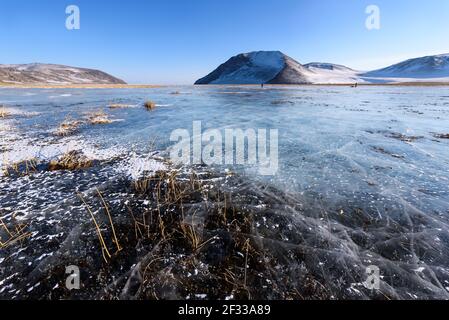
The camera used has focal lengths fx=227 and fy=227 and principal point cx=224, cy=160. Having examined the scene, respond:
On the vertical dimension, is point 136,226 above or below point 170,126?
below

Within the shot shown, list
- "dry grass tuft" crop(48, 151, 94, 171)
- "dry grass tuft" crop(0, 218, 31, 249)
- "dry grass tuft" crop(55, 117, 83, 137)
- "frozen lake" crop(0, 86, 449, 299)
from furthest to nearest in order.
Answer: "dry grass tuft" crop(55, 117, 83, 137) → "dry grass tuft" crop(48, 151, 94, 171) → "dry grass tuft" crop(0, 218, 31, 249) → "frozen lake" crop(0, 86, 449, 299)

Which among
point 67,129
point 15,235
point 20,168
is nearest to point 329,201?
point 15,235

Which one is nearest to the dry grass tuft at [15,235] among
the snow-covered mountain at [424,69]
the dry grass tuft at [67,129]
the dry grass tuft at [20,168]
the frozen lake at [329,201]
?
the frozen lake at [329,201]

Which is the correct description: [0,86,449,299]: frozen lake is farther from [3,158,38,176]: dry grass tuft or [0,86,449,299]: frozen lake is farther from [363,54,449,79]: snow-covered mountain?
[363,54,449,79]: snow-covered mountain

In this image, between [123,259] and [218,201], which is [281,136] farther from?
[123,259]

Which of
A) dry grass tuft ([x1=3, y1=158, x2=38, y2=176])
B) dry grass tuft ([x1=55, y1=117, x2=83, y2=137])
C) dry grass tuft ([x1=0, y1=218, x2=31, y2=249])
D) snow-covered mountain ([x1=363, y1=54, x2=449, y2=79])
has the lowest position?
dry grass tuft ([x1=0, y1=218, x2=31, y2=249])

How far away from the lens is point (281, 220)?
16.8 feet

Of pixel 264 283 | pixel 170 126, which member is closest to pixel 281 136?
pixel 170 126

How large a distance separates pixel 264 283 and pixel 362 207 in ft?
11.5

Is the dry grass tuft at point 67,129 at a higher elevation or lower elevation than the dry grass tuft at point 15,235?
higher

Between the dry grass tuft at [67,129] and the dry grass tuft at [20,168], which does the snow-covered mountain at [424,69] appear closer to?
the dry grass tuft at [67,129]

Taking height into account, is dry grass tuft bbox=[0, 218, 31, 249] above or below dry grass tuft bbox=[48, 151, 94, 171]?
below

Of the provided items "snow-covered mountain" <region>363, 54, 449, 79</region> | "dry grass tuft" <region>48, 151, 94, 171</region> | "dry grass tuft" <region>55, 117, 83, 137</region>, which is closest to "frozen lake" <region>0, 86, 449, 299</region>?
"dry grass tuft" <region>48, 151, 94, 171</region>
